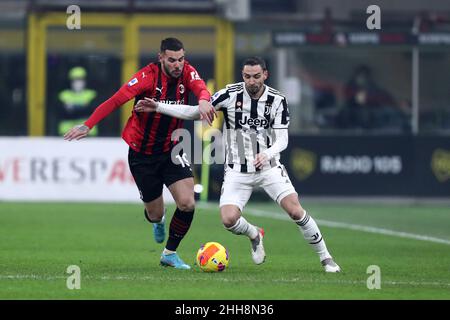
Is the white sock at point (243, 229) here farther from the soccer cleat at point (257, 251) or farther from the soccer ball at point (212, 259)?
the soccer ball at point (212, 259)

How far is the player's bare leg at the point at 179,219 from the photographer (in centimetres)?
1210

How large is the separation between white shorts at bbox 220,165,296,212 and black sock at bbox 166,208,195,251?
1.31 feet

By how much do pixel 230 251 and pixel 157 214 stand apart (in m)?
1.40

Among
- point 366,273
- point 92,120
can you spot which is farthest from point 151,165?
point 366,273

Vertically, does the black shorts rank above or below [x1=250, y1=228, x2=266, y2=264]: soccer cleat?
above

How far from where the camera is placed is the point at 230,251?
14.1 m

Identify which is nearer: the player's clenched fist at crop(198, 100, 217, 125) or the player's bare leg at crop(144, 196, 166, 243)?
the player's clenched fist at crop(198, 100, 217, 125)

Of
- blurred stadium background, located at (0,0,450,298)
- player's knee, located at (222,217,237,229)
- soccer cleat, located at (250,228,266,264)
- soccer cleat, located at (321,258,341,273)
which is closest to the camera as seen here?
soccer cleat, located at (321,258,341,273)

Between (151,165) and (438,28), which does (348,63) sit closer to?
(438,28)

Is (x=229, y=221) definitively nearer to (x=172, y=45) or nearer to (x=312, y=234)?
(x=312, y=234)

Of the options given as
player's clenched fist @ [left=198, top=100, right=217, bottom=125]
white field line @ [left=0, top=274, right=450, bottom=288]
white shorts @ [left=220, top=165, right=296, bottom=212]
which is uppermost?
player's clenched fist @ [left=198, top=100, right=217, bottom=125]

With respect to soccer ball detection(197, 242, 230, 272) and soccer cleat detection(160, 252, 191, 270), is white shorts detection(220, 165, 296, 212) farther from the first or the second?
soccer cleat detection(160, 252, 191, 270)

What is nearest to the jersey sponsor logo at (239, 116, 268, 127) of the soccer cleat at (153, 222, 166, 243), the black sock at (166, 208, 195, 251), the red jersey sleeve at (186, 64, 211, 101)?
the red jersey sleeve at (186, 64, 211, 101)

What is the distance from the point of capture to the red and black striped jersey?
11.9 m
